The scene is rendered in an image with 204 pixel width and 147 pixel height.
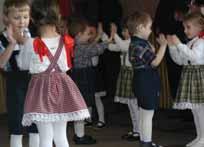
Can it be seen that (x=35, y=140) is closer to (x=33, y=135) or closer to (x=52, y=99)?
(x=33, y=135)

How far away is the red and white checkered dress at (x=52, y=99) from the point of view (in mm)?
4340

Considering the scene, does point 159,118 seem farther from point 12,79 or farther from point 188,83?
point 12,79

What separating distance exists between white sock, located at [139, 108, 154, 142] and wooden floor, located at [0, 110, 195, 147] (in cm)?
50

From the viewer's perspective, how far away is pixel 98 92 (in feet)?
21.6

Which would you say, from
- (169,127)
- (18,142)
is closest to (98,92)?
(169,127)

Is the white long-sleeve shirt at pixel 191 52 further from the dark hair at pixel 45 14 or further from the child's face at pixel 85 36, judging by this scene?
the dark hair at pixel 45 14

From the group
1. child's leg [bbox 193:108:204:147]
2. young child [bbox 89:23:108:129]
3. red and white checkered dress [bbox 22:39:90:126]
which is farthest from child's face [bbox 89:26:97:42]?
red and white checkered dress [bbox 22:39:90:126]

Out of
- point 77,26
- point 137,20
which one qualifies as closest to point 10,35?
point 137,20

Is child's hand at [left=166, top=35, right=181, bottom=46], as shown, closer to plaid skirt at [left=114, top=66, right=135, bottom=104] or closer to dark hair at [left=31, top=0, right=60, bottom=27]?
plaid skirt at [left=114, top=66, right=135, bottom=104]

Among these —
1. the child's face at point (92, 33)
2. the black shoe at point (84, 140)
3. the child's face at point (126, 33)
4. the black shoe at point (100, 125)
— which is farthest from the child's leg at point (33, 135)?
the black shoe at point (100, 125)

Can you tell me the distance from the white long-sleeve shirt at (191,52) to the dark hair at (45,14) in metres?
1.30

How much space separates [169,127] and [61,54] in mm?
2526

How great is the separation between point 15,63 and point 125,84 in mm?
1551

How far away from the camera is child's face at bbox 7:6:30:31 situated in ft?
14.6
